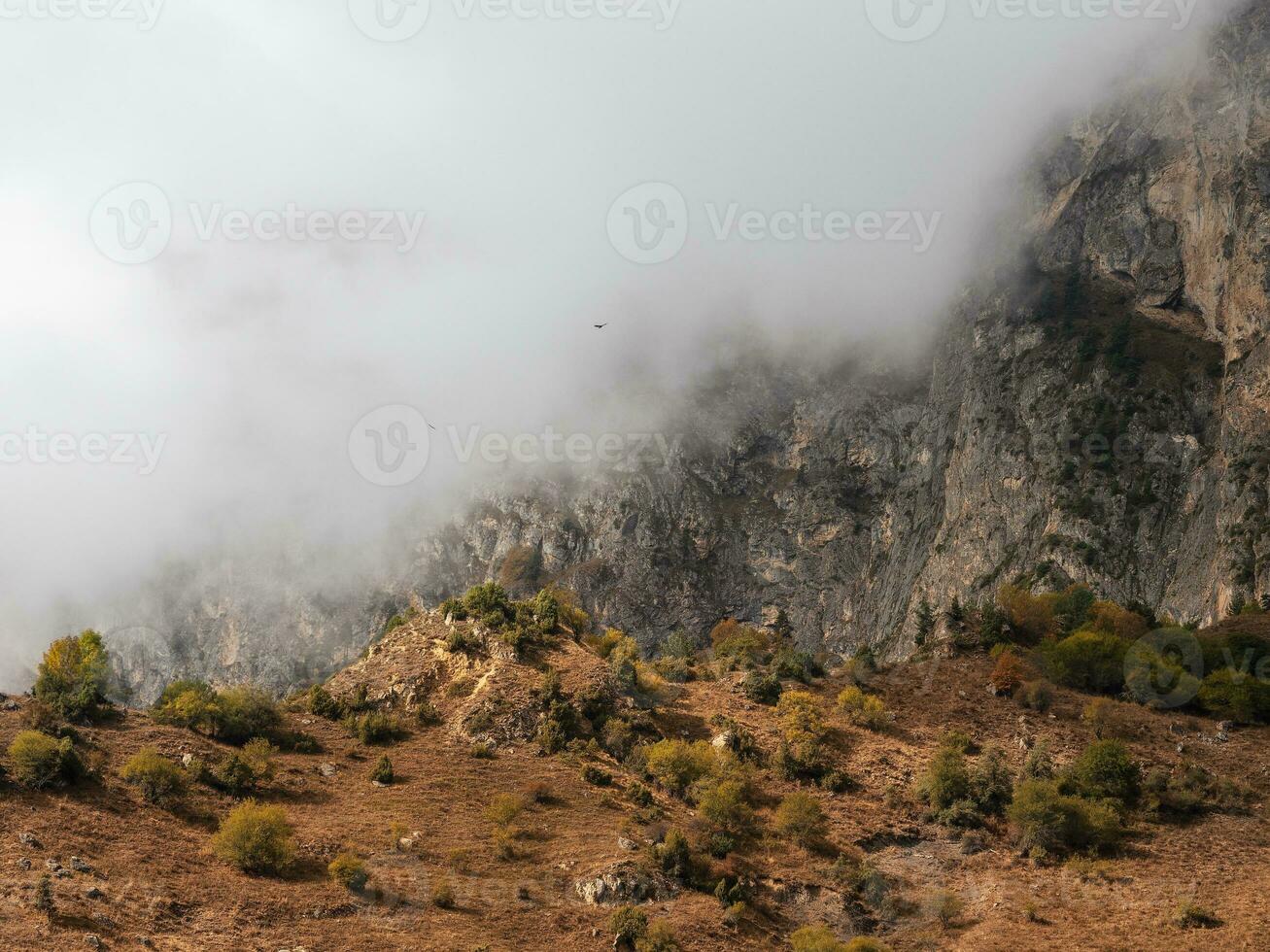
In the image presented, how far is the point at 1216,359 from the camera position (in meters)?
142

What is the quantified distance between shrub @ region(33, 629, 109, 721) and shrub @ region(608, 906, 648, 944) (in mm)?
25266

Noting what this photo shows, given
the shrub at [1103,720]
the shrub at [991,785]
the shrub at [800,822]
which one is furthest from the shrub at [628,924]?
the shrub at [1103,720]

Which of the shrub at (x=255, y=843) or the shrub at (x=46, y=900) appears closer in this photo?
the shrub at (x=46, y=900)

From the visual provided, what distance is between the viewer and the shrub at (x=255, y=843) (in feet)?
107

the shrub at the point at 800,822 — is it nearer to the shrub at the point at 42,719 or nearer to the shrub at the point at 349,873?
the shrub at the point at 349,873

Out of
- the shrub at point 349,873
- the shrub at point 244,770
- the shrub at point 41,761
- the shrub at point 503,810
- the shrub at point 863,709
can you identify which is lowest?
the shrub at point 863,709

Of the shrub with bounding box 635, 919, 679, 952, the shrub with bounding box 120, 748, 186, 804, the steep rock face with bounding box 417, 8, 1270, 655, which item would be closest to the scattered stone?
the shrub with bounding box 635, 919, 679, 952

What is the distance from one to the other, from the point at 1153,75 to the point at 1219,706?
498ft

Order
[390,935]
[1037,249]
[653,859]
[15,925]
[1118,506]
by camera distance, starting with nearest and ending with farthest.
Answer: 1. [15,925]
2. [390,935]
3. [653,859]
4. [1118,506]
5. [1037,249]

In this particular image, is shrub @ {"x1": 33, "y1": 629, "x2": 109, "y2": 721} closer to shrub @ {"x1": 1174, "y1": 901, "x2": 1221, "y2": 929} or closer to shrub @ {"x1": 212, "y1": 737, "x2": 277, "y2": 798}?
shrub @ {"x1": 212, "y1": 737, "x2": 277, "y2": 798}

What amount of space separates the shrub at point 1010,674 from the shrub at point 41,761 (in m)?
43.5

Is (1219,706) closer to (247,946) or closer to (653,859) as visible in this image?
(653,859)

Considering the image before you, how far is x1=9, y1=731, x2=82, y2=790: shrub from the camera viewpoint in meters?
34.4

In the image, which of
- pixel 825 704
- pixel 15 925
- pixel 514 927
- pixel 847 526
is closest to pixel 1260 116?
pixel 847 526
